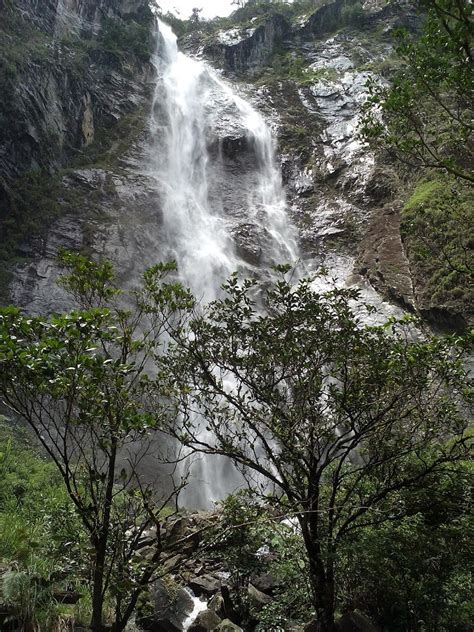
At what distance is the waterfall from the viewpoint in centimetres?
2156

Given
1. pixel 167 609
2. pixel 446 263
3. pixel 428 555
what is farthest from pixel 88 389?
pixel 446 263

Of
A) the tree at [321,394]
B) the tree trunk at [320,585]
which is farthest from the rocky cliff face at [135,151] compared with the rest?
the tree trunk at [320,585]

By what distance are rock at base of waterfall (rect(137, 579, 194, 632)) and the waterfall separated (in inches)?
298

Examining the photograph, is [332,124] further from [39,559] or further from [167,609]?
[39,559]

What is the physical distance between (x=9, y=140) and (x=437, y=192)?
750 inches

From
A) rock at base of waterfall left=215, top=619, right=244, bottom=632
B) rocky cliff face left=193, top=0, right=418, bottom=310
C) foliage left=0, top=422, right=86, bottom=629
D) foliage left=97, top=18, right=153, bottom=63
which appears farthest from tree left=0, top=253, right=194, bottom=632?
foliage left=97, top=18, right=153, bottom=63

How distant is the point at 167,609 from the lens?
20.3 feet

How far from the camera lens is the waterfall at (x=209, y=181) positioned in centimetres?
2156

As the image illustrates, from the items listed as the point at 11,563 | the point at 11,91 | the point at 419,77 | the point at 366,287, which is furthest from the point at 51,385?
the point at 11,91

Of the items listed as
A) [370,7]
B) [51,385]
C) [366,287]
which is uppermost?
[370,7]

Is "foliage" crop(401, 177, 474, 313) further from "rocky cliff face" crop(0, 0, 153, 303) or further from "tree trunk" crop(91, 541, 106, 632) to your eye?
"rocky cliff face" crop(0, 0, 153, 303)

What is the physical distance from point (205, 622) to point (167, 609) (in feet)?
1.72

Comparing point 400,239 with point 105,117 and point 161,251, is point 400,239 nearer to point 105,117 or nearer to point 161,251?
point 161,251

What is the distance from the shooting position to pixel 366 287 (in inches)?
747
